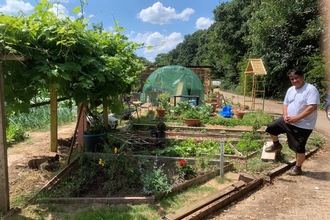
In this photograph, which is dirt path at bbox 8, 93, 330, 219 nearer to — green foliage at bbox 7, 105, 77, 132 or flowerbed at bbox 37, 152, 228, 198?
flowerbed at bbox 37, 152, 228, 198

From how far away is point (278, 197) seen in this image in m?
3.64

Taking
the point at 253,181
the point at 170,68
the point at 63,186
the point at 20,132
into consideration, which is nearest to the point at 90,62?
the point at 63,186

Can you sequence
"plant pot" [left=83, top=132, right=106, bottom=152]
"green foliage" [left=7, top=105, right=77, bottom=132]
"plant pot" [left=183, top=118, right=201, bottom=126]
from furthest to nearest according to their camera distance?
"plant pot" [left=183, top=118, right=201, bottom=126] < "green foliage" [left=7, top=105, right=77, bottom=132] < "plant pot" [left=83, top=132, right=106, bottom=152]

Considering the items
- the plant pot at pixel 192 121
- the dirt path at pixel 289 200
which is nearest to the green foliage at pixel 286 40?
the plant pot at pixel 192 121

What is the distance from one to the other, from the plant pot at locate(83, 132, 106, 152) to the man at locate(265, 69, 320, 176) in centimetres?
346

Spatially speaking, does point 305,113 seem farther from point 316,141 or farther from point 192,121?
point 192,121

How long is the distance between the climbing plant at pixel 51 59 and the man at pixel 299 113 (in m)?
2.98

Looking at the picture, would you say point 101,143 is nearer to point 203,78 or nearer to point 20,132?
point 20,132

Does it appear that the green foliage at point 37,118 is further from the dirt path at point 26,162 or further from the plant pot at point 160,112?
the plant pot at point 160,112

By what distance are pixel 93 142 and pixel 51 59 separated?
2.16 m

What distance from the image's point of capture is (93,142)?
196 inches

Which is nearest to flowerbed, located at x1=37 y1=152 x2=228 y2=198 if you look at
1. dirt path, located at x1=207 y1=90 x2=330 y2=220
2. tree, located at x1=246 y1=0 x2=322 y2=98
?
dirt path, located at x1=207 y1=90 x2=330 y2=220

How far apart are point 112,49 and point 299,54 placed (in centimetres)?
1383

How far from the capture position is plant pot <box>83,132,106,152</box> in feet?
16.2
